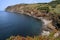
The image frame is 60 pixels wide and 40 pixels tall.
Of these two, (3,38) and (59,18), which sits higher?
(59,18)

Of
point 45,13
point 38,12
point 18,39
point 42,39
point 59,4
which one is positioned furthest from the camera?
point 38,12

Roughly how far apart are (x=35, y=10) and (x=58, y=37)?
372 feet

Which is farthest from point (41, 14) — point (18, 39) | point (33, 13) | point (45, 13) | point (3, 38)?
point (18, 39)

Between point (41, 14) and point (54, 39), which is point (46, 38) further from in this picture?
point (41, 14)

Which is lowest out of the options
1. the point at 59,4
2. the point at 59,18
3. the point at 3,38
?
the point at 3,38

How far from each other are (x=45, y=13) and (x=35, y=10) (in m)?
19.0

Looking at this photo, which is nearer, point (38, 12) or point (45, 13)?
point (45, 13)

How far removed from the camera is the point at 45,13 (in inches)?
5197

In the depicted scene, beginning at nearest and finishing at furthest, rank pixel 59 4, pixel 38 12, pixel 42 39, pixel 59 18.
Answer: pixel 42 39 < pixel 59 18 < pixel 59 4 < pixel 38 12

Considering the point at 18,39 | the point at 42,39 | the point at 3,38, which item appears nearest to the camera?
the point at 42,39

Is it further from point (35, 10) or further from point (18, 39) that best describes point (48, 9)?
point (18, 39)

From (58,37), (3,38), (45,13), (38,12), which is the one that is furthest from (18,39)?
(38,12)

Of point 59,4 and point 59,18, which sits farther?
point 59,4

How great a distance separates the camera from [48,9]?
134000 mm
